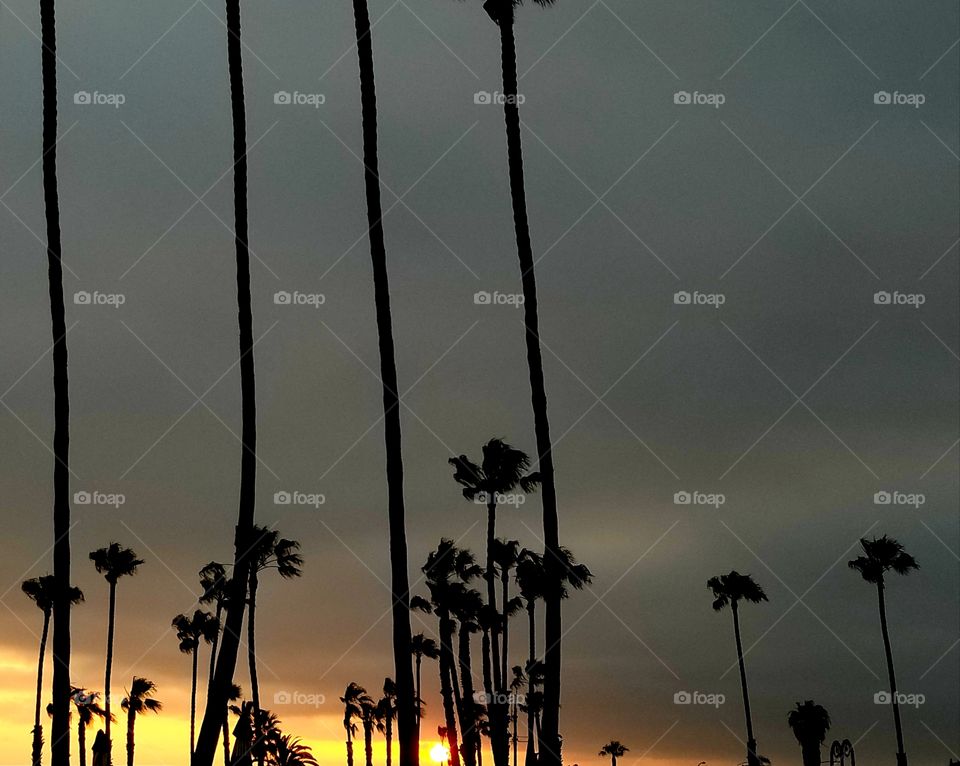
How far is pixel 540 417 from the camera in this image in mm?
27234

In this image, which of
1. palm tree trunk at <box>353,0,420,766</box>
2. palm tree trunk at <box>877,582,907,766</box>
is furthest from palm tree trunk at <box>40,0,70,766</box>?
palm tree trunk at <box>877,582,907,766</box>

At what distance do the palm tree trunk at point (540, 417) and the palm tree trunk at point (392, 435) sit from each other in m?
3.27

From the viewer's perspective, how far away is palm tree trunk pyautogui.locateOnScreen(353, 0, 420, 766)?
2297cm

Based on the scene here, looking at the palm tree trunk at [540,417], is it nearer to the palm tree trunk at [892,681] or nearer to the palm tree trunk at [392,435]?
the palm tree trunk at [392,435]

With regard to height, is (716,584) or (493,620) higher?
(716,584)

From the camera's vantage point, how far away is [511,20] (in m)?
30.6

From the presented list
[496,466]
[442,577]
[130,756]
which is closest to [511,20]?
[496,466]

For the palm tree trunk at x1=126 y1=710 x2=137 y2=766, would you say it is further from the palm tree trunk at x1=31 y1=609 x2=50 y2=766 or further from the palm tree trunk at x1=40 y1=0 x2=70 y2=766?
the palm tree trunk at x1=40 y1=0 x2=70 y2=766

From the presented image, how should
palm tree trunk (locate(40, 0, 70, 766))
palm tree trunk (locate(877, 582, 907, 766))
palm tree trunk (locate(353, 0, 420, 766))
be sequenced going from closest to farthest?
palm tree trunk (locate(353, 0, 420, 766))
palm tree trunk (locate(40, 0, 70, 766))
palm tree trunk (locate(877, 582, 907, 766))

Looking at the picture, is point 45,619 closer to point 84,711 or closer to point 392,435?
point 84,711

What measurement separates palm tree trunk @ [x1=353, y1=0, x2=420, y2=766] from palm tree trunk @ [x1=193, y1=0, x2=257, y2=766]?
3327mm

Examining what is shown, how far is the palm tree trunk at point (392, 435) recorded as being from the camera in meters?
23.0

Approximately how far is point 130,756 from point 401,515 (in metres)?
88.7

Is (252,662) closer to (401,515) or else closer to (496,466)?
(496,466)
